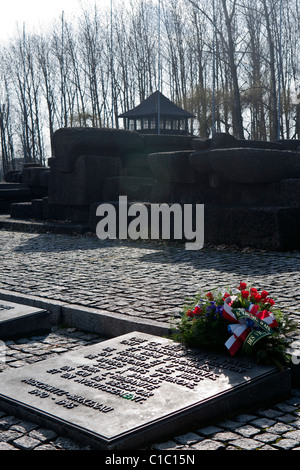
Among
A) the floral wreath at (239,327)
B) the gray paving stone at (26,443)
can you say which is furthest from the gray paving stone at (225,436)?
the gray paving stone at (26,443)

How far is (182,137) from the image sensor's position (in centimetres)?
1550

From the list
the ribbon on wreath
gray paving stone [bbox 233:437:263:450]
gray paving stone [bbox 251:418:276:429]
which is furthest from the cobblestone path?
gray paving stone [bbox 233:437:263:450]

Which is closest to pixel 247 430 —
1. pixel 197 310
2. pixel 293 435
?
pixel 293 435

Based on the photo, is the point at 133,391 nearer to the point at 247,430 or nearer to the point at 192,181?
the point at 247,430

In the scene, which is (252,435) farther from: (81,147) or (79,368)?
(81,147)

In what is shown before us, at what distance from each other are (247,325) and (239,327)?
0.17 feet

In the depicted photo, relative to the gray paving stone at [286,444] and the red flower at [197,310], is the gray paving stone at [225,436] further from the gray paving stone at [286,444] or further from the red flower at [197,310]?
the red flower at [197,310]

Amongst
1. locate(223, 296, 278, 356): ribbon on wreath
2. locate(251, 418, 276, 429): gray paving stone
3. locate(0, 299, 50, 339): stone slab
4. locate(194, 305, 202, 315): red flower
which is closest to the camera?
locate(251, 418, 276, 429): gray paving stone

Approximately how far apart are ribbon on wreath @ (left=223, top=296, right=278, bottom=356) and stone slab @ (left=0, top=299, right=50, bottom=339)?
1.86 m

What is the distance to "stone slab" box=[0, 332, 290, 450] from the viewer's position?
289 cm

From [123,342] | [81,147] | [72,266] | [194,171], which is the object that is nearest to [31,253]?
[72,266]

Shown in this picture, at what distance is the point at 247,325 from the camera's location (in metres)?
3.72

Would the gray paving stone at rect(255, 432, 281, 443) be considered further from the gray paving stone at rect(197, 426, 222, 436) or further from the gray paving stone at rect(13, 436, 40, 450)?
the gray paving stone at rect(13, 436, 40, 450)

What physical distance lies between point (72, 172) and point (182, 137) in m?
3.67
